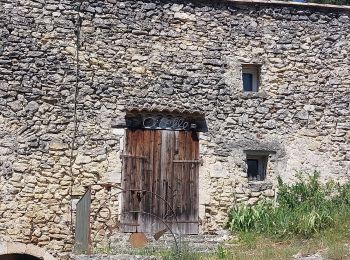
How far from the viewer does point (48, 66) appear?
1070 cm

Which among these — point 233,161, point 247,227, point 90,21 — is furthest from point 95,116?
point 247,227

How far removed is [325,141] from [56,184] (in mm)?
5175

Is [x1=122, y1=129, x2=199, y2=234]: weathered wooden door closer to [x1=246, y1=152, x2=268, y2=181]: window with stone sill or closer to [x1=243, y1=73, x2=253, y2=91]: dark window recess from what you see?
[x1=246, y1=152, x2=268, y2=181]: window with stone sill

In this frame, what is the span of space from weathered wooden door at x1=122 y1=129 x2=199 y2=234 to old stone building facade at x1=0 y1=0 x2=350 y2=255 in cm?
12

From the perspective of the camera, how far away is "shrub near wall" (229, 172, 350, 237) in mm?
10094

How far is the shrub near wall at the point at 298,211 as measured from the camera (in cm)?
1009

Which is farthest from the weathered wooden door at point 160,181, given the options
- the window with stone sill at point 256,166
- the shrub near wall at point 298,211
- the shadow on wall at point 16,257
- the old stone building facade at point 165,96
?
the shadow on wall at point 16,257

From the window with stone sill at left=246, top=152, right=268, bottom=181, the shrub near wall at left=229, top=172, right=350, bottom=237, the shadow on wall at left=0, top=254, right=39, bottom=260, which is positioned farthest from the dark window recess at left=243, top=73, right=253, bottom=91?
the shadow on wall at left=0, top=254, right=39, bottom=260

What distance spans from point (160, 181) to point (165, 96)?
1.59 m

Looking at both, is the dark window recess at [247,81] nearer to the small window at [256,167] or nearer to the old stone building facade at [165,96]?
the old stone building facade at [165,96]

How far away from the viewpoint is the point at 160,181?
10883 millimetres

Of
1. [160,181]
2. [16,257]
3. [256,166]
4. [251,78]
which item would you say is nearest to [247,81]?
[251,78]

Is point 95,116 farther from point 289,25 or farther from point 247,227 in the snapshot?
point 289,25

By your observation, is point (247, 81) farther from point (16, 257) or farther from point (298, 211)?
point (16, 257)
